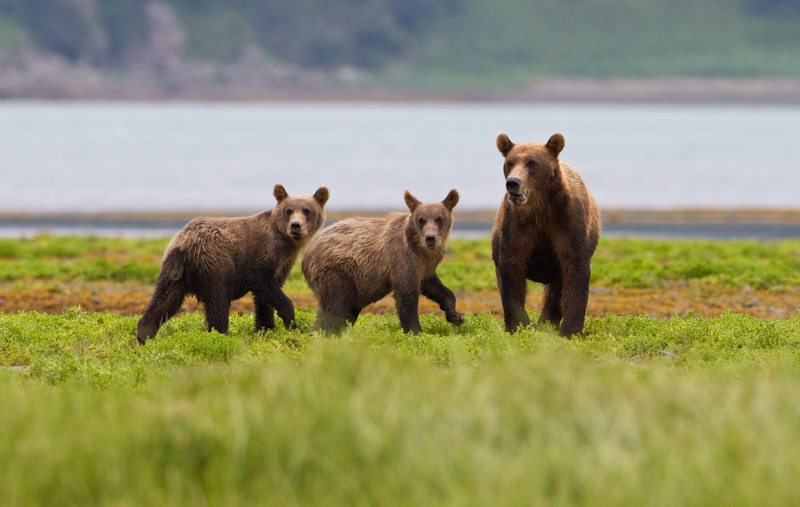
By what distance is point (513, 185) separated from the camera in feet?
A: 27.6

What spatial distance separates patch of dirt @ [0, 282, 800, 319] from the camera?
11.6 meters

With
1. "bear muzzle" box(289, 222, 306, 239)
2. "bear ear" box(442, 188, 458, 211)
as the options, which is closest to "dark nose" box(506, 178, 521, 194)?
"bear ear" box(442, 188, 458, 211)

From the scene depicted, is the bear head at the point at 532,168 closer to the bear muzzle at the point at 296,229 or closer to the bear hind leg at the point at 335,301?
the bear hind leg at the point at 335,301

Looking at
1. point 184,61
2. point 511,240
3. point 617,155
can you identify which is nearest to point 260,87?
point 184,61

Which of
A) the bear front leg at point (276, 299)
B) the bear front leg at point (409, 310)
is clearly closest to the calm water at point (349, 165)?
the bear front leg at point (276, 299)

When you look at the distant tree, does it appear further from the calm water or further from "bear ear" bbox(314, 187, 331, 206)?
"bear ear" bbox(314, 187, 331, 206)

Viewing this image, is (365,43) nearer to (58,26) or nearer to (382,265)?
(58,26)

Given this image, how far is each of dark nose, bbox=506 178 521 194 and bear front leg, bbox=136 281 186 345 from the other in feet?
9.83

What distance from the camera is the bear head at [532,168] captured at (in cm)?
855

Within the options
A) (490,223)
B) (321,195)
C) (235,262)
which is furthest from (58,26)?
(235,262)

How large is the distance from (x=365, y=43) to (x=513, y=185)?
18876 cm

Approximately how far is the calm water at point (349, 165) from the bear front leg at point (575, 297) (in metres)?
24.0

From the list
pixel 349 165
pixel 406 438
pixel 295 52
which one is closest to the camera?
pixel 406 438

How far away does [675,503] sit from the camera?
4105mm
